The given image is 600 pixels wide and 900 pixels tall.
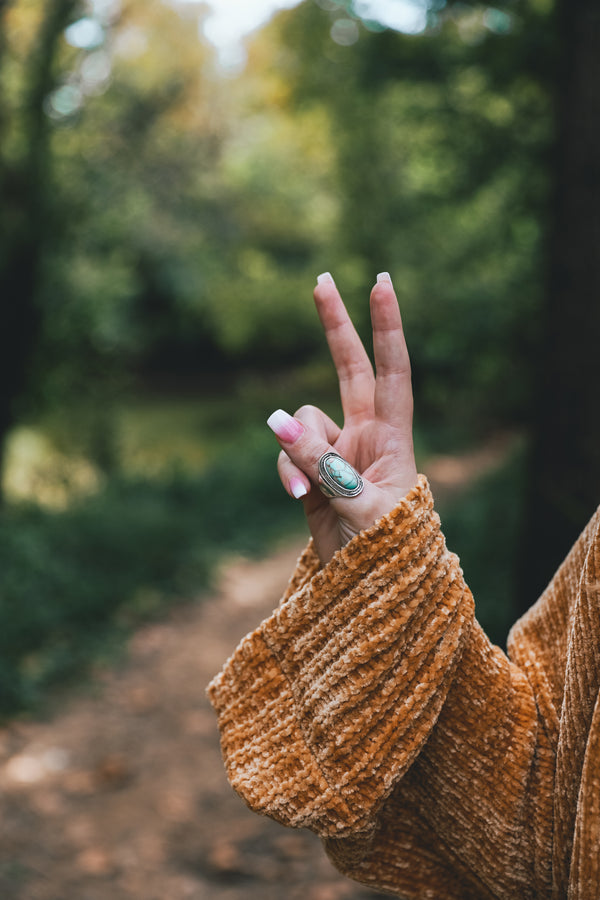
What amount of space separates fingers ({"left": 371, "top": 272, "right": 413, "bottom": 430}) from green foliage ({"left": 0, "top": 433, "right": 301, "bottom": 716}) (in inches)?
164

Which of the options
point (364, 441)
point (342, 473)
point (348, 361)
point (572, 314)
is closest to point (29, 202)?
point (572, 314)

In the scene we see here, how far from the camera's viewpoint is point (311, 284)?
17.4 metres

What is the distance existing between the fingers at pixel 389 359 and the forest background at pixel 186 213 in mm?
2422

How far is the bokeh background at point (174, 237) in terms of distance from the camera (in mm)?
3566

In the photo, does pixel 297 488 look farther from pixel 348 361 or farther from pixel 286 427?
pixel 348 361

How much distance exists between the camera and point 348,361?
1416mm

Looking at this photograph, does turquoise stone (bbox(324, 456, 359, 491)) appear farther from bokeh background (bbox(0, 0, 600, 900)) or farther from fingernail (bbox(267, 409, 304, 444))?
bokeh background (bbox(0, 0, 600, 900))

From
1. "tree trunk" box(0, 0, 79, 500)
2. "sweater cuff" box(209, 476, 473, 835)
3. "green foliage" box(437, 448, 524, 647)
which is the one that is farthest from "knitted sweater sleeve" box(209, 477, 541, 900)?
"tree trunk" box(0, 0, 79, 500)

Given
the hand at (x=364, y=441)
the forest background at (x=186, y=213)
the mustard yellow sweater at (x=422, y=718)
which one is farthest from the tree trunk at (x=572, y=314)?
the hand at (x=364, y=441)

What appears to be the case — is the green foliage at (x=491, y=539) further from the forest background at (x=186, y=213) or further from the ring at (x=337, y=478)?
the ring at (x=337, y=478)

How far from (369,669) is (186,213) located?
1386 cm

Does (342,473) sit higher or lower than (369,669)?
higher

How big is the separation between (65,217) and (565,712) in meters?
7.61

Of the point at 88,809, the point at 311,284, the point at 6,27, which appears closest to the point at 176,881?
the point at 88,809
